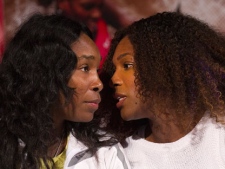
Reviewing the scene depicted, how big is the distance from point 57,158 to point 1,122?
8.4 inches

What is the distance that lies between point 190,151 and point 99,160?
0.91 ft

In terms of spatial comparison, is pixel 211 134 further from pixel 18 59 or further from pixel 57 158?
pixel 18 59

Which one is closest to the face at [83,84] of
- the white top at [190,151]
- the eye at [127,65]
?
the eye at [127,65]

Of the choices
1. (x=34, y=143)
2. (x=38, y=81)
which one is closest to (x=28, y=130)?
(x=34, y=143)

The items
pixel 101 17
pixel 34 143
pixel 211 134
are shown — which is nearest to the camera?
pixel 34 143

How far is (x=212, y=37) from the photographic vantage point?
1389mm

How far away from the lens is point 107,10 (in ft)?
5.93

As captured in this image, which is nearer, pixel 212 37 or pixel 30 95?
pixel 30 95

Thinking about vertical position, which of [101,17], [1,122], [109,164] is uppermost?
[101,17]

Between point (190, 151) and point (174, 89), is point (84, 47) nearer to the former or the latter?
point (174, 89)

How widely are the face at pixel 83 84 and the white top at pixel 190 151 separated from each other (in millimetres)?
222

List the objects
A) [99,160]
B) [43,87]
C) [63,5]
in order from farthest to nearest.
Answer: [63,5], [99,160], [43,87]

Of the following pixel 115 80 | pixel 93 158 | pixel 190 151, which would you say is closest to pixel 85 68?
pixel 115 80

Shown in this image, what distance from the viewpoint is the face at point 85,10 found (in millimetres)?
1804
